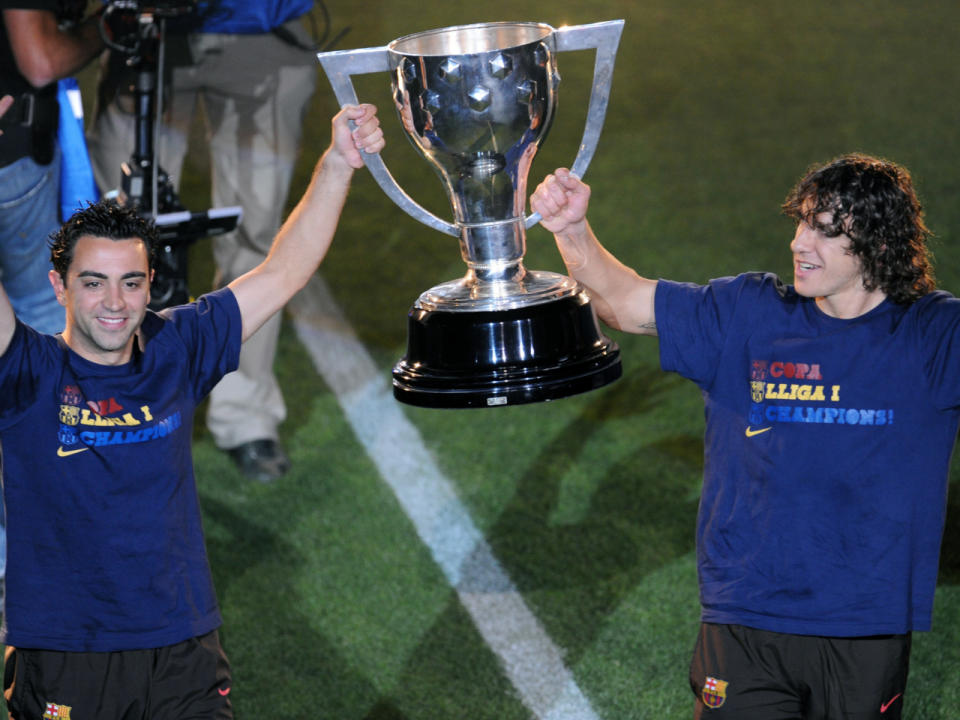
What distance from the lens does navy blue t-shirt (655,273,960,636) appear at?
289cm

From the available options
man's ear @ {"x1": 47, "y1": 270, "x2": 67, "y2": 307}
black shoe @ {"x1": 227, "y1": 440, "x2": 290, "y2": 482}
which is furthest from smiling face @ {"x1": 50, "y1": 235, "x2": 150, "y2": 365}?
black shoe @ {"x1": 227, "y1": 440, "x2": 290, "y2": 482}

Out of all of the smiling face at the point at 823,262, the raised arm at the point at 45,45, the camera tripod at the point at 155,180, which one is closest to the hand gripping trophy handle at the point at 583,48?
the smiling face at the point at 823,262

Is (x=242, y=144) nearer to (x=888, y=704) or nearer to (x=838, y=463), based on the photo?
(x=838, y=463)

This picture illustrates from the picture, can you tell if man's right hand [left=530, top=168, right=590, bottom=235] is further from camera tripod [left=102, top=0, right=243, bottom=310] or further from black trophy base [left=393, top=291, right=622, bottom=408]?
camera tripod [left=102, top=0, right=243, bottom=310]

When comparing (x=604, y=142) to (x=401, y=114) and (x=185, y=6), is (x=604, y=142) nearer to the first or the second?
(x=185, y=6)

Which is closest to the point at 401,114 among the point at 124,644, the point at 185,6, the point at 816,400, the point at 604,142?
the point at 816,400

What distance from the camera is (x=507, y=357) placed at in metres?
2.54

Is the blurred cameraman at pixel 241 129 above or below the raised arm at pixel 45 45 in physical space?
below

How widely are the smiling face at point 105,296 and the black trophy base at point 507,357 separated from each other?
67cm

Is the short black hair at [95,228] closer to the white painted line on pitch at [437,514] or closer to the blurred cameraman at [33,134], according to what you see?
the blurred cameraman at [33,134]

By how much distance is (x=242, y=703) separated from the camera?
13.4 feet

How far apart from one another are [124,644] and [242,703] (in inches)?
48.6

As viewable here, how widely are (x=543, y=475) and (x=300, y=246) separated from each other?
2.55 meters

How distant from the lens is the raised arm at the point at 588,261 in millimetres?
2676
